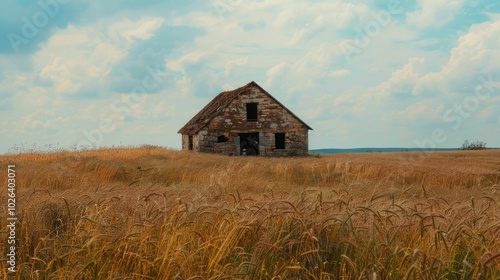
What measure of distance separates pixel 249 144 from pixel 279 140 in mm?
2051

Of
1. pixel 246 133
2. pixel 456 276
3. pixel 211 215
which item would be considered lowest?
pixel 456 276

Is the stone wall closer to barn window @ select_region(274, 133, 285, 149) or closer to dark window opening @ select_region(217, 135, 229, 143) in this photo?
dark window opening @ select_region(217, 135, 229, 143)

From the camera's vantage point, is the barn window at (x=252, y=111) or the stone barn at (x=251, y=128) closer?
the stone barn at (x=251, y=128)

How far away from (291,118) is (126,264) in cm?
3374

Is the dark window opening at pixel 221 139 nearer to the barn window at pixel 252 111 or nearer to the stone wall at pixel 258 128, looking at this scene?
the stone wall at pixel 258 128

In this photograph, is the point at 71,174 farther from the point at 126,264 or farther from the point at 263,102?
the point at 263,102

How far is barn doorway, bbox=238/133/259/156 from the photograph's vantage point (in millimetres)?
38750

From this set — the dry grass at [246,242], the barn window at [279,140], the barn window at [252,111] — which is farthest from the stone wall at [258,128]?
the dry grass at [246,242]

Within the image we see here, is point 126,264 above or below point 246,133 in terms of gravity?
below

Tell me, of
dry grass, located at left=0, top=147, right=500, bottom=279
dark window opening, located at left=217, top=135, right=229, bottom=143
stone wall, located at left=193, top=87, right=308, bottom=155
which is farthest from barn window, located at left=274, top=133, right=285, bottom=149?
dry grass, located at left=0, top=147, right=500, bottom=279

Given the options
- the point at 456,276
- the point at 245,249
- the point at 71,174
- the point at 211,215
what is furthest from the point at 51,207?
the point at 71,174

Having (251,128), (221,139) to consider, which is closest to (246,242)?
(221,139)

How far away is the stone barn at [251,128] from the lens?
122ft

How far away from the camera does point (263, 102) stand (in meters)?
38.8
